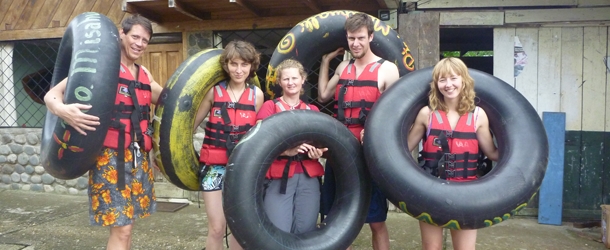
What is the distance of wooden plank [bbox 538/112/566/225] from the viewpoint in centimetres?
421

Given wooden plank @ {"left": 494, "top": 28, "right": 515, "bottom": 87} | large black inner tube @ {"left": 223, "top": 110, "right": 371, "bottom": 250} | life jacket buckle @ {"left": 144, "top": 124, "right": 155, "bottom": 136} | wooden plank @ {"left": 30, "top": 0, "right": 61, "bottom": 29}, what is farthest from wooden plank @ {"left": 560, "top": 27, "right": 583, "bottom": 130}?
wooden plank @ {"left": 30, "top": 0, "right": 61, "bottom": 29}

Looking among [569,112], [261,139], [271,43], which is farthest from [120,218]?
[569,112]

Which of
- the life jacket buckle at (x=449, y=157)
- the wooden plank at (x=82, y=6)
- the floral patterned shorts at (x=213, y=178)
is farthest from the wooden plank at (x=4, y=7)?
the life jacket buckle at (x=449, y=157)

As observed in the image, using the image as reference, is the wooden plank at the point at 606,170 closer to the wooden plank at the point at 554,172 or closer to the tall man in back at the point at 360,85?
the wooden plank at the point at 554,172

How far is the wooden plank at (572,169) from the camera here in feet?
14.1

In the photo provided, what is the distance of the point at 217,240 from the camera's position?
2.56m

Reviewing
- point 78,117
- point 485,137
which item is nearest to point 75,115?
point 78,117

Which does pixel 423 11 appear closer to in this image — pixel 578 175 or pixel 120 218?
pixel 578 175

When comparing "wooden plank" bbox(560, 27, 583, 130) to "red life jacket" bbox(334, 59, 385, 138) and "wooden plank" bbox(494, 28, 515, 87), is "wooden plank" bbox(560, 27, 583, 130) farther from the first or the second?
"red life jacket" bbox(334, 59, 385, 138)

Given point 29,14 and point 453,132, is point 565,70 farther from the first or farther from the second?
point 29,14

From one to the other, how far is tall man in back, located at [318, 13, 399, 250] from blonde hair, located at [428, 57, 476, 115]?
0.31m

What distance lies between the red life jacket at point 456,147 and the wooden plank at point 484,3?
2.37m

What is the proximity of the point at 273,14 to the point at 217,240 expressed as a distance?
8.84ft

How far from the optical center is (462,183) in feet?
6.79
